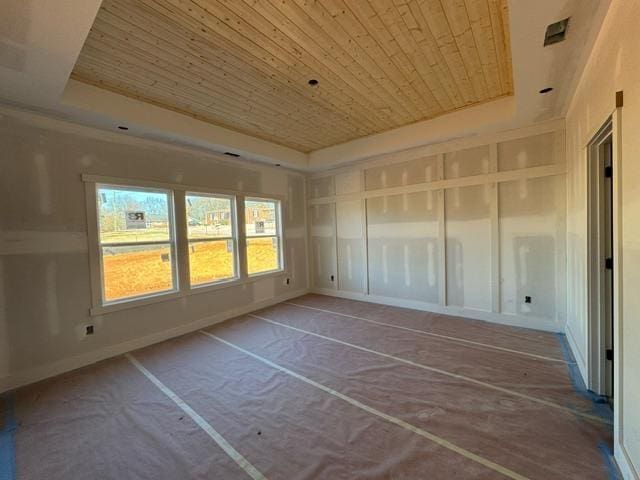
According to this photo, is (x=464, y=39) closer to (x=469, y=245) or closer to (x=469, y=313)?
(x=469, y=245)

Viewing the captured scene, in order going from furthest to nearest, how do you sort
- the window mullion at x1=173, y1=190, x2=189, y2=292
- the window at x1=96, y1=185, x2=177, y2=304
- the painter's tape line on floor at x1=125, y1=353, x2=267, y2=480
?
the window mullion at x1=173, y1=190, x2=189, y2=292 < the window at x1=96, y1=185, x2=177, y2=304 < the painter's tape line on floor at x1=125, y1=353, x2=267, y2=480

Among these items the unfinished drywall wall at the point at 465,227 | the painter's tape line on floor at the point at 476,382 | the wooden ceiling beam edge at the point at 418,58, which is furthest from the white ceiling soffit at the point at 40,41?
the unfinished drywall wall at the point at 465,227

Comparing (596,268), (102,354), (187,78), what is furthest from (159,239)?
(596,268)

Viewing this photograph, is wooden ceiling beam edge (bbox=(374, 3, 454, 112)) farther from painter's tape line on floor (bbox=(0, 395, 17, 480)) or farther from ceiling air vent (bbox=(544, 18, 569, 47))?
painter's tape line on floor (bbox=(0, 395, 17, 480))

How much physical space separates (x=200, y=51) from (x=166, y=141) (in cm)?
190

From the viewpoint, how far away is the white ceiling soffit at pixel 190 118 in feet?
5.65

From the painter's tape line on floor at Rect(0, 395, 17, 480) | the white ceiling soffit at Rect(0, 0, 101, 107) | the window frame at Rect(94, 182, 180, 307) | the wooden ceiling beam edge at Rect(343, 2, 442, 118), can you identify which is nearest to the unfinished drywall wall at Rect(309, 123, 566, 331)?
the wooden ceiling beam edge at Rect(343, 2, 442, 118)

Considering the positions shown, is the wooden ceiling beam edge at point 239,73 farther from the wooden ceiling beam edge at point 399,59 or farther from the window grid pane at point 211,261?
the window grid pane at point 211,261

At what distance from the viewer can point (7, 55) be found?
6.52 ft

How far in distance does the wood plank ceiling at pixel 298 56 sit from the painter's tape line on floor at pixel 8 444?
10.3ft

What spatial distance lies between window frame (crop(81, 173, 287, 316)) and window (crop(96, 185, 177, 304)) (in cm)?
6

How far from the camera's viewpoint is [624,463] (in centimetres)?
159

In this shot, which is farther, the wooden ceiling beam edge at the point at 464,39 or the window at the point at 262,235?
the window at the point at 262,235

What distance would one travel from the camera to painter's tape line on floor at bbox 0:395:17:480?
5.93ft
